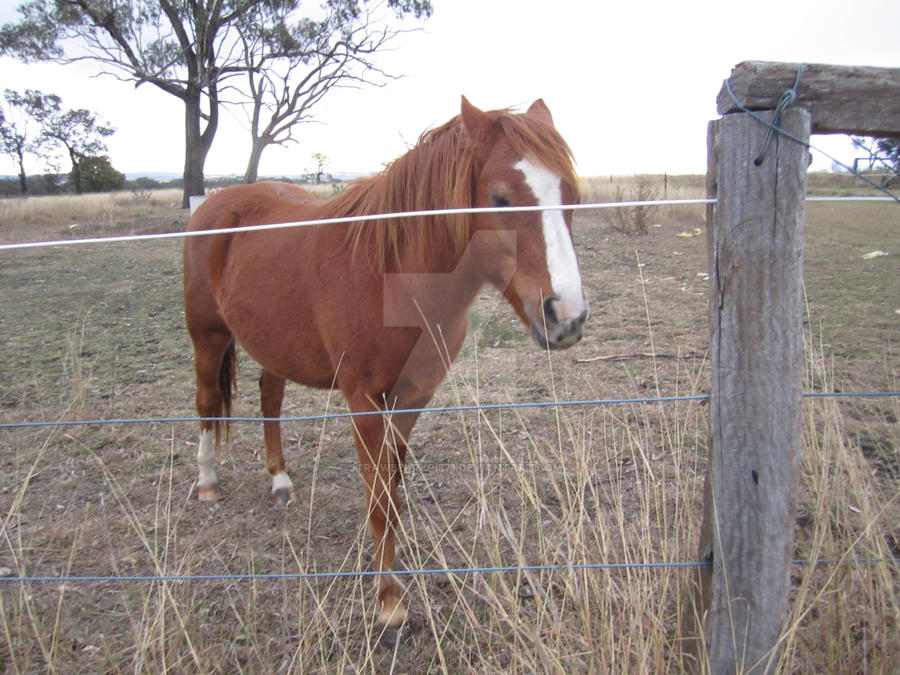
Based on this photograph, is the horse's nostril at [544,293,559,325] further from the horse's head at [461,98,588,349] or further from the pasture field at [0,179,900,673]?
the pasture field at [0,179,900,673]

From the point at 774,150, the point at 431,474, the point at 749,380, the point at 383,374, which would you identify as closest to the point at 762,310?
the point at 749,380

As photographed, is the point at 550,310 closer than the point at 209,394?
Yes

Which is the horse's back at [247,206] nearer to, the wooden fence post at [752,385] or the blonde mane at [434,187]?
the blonde mane at [434,187]

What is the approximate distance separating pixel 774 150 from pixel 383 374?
143cm

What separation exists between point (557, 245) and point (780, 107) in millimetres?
613

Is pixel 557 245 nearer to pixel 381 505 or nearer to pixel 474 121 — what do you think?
pixel 474 121

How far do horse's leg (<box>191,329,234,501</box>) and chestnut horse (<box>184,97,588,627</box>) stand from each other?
1.03 ft

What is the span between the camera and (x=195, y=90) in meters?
17.0

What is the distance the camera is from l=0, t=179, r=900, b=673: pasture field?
1.68 meters

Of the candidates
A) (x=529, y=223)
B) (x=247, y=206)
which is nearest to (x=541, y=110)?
(x=529, y=223)

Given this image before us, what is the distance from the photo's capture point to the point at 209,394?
3.33 m

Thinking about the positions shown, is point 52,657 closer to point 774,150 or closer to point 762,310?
point 762,310

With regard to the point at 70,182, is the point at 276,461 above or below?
below

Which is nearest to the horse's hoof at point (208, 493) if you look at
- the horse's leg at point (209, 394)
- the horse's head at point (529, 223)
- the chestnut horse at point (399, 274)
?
the horse's leg at point (209, 394)
